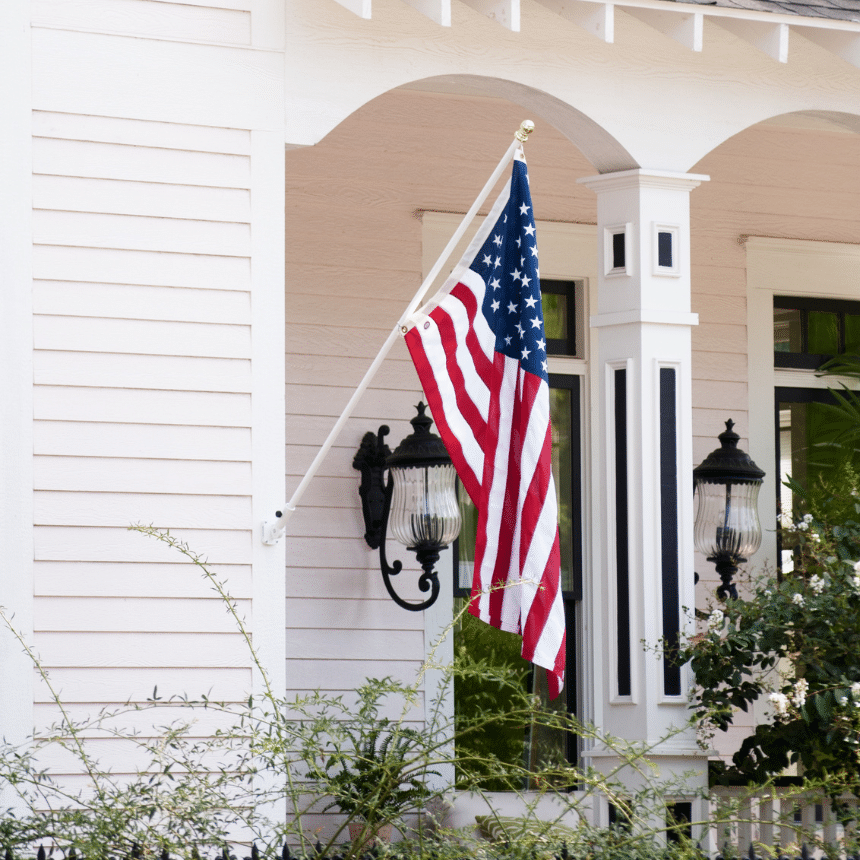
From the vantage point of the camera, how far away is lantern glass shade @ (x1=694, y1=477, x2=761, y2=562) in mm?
7199

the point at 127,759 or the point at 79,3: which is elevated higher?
the point at 79,3

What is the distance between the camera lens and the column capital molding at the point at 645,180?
5.97m

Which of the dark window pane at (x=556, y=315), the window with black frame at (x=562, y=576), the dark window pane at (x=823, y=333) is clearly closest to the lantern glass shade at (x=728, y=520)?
the window with black frame at (x=562, y=576)

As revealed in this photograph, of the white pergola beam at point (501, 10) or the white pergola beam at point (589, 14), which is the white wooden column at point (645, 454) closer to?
the white pergola beam at point (589, 14)

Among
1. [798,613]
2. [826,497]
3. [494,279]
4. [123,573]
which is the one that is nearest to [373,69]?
[494,279]

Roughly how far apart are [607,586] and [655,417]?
713 millimetres

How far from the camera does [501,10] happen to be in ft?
18.2

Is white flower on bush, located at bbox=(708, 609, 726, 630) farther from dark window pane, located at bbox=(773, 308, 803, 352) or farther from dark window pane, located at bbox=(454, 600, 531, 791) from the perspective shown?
dark window pane, located at bbox=(773, 308, 803, 352)

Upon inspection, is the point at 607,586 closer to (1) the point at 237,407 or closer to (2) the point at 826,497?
(1) the point at 237,407

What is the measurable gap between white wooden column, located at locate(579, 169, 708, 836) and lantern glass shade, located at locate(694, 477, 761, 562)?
1.36 metres

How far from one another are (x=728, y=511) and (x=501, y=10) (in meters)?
2.87

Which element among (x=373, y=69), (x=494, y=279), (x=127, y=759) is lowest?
(x=127, y=759)

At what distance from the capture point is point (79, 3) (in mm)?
5316

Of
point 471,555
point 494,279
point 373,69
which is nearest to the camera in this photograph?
point 494,279
